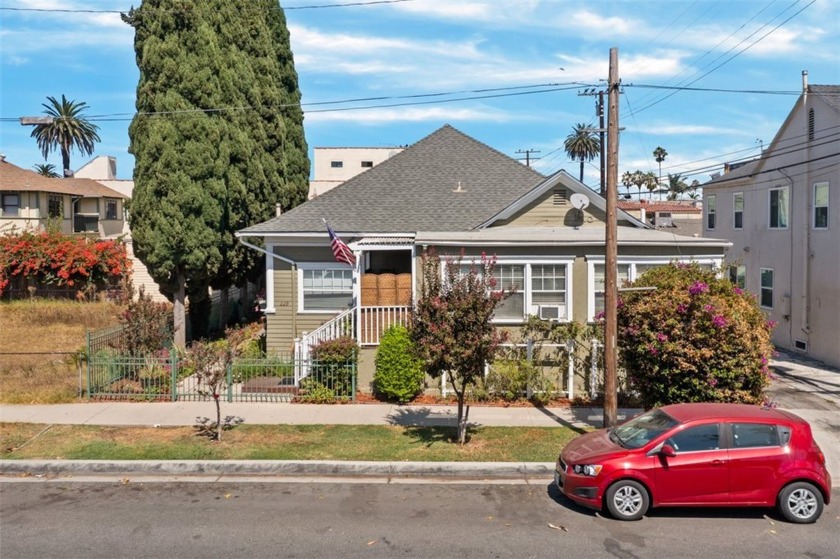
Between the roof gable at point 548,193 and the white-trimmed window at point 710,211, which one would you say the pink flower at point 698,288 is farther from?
the white-trimmed window at point 710,211

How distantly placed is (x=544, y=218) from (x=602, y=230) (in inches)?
59.2

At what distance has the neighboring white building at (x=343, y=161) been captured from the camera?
54344 millimetres

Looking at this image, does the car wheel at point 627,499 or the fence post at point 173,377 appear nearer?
the car wheel at point 627,499

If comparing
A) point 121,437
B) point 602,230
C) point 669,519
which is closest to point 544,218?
point 602,230

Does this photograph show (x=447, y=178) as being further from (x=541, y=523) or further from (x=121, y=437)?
(x=541, y=523)

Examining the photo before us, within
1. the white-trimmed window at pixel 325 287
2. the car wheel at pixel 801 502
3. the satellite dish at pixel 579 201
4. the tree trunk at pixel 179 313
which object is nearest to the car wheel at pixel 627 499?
the car wheel at pixel 801 502

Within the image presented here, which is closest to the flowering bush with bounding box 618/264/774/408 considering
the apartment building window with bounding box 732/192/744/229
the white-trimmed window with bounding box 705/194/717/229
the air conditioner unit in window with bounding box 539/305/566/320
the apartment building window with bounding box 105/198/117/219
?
the air conditioner unit in window with bounding box 539/305/566/320

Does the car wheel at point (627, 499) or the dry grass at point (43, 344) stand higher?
the dry grass at point (43, 344)

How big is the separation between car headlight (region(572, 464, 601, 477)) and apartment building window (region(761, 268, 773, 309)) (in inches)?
723

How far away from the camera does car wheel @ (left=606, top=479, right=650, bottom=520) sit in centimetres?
859

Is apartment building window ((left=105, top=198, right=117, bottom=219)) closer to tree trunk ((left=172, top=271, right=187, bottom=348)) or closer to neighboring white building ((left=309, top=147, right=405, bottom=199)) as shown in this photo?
neighboring white building ((left=309, top=147, right=405, bottom=199))

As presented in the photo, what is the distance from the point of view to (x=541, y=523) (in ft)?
28.0

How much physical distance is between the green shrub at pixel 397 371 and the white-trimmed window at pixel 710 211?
19283mm

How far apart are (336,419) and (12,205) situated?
27.7 meters
